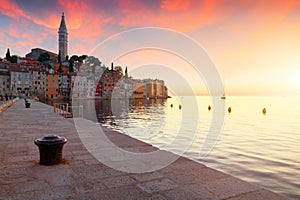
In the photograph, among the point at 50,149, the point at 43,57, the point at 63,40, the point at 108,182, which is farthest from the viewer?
the point at 63,40

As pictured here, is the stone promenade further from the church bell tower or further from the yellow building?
the church bell tower

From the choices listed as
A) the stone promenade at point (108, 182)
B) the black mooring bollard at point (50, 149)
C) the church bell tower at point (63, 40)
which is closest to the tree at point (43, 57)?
the church bell tower at point (63, 40)

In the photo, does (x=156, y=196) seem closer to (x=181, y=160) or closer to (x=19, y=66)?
(x=181, y=160)

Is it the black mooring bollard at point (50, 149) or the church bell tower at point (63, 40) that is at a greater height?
the church bell tower at point (63, 40)

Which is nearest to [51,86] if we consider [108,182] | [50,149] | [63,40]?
[63,40]

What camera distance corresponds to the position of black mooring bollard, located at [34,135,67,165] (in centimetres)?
558

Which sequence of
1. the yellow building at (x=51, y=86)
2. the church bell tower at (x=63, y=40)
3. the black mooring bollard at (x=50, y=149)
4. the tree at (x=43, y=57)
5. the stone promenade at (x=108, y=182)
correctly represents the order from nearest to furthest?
the stone promenade at (x=108, y=182)
the black mooring bollard at (x=50, y=149)
the yellow building at (x=51, y=86)
the tree at (x=43, y=57)
the church bell tower at (x=63, y=40)

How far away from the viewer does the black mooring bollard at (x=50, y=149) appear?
558cm

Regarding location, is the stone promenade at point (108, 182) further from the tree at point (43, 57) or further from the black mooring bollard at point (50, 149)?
the tree at point (43, 57)

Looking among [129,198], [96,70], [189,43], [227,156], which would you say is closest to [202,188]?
[129,198]

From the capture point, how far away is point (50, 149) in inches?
225

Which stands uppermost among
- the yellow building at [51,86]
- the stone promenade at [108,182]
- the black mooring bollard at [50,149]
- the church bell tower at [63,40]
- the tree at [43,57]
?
the church bell tower at [63,40]

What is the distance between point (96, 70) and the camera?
5531 inches

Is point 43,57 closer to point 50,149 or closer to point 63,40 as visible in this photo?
point 63,40
